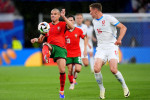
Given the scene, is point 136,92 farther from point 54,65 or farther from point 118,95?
point 54,65

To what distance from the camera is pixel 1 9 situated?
3516 centimetres

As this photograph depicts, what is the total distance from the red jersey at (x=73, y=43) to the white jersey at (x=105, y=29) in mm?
3251

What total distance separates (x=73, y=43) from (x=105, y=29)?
3590 millimetres

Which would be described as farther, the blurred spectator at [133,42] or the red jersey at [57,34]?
the blurred spectator at [133,42]

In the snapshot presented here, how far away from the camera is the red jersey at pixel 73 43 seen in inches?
556

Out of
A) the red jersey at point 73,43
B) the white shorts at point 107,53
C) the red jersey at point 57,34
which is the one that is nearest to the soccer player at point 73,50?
the red jersey at point 73,43

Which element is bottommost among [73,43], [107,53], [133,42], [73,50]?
[133,42]

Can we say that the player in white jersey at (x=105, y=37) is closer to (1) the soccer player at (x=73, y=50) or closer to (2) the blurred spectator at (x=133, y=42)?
(1) the soccer player at (x=73, y=50)

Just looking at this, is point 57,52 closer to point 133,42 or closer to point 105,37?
point 105,37

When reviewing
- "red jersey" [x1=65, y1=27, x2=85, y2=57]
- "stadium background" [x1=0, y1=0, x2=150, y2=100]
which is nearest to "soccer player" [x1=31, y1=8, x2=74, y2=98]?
"red jersey" [x1=65, y1=27, x2=85, y2=57]

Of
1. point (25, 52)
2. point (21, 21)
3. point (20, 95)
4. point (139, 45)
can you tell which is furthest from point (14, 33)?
point (20, 95)

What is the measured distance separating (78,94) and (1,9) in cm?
2491

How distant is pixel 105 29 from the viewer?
10.8 metres

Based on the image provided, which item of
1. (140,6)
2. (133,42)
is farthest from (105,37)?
(140,6)
